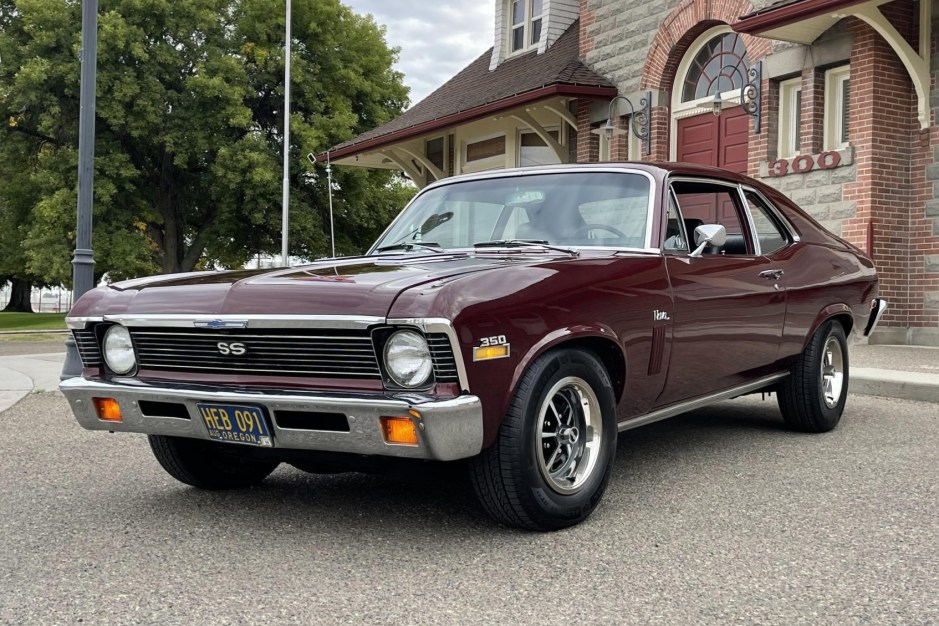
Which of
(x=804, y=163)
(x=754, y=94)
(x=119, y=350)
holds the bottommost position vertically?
(x=119, y=350)

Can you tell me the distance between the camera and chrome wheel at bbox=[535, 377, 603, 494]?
12.5 feet

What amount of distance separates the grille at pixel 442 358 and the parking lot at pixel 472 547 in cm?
56

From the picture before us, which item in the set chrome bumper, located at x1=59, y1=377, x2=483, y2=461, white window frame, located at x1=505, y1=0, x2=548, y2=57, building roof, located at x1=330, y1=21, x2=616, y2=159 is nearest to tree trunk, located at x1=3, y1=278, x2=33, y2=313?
building roof, located at x1=330, y1=21, x2=616, y2=159

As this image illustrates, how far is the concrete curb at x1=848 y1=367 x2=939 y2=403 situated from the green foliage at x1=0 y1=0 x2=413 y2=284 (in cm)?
2329

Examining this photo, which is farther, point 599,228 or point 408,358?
point 599,228

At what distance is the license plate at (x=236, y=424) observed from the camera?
3.56 metres

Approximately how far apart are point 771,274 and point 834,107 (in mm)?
8358

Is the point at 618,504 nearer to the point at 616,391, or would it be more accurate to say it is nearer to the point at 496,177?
the point at 616,391

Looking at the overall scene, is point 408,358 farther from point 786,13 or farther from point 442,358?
point 786,13

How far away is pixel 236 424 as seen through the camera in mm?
3627

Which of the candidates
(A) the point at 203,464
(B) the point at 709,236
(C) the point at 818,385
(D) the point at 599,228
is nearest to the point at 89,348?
(A) the point at 203,464

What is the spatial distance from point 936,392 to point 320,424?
233 inches

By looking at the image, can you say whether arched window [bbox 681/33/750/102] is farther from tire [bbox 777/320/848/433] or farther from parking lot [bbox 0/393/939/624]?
parking lot [bbox 0/393/939/624]

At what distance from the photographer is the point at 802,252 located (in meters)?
5.81
